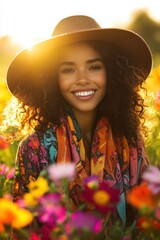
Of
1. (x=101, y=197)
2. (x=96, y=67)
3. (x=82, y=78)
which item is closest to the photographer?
(x=101, y=197)

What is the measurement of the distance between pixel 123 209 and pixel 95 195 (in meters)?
1.03

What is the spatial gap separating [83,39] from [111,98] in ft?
1.03

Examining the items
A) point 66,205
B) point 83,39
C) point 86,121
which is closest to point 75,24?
point 83,39

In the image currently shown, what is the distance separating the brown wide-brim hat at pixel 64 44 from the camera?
2141 millimetres

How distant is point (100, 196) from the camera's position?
45.0 inches

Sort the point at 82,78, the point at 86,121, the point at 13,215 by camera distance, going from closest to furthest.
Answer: the point at 13,215, the point at 82,78, the point at 86,121

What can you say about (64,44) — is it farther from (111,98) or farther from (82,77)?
(111,98)

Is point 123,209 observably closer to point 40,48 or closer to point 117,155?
point 117,155

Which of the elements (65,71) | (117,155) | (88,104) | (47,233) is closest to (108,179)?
(117,155)

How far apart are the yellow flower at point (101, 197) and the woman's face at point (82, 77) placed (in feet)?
3.23

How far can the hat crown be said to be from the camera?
7.32 ft

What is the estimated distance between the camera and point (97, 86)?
Result: 2.15m

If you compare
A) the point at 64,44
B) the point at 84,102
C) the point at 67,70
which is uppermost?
the point at 64,44

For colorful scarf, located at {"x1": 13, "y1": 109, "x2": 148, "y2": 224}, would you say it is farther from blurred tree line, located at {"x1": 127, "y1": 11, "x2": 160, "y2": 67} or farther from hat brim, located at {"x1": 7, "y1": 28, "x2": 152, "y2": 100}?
blurred tree line, located at {"x1": 127, "y1": 11, "x2": 160, "y2": 67}
